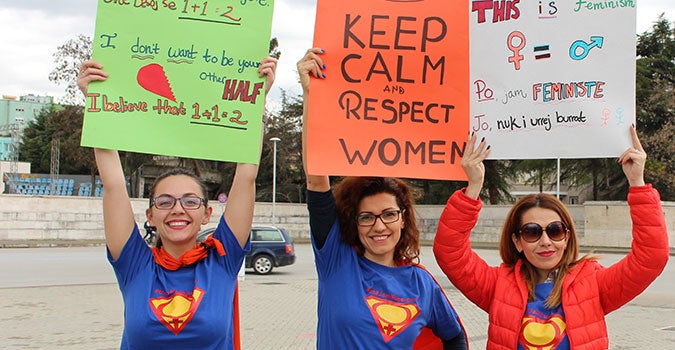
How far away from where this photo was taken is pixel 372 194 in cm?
320

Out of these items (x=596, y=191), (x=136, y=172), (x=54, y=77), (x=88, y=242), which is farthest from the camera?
(x=136, y=172)

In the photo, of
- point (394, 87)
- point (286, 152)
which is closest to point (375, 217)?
point (394, 87)

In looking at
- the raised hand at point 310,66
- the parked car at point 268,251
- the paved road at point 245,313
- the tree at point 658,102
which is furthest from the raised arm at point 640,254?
the tree at point 658,102

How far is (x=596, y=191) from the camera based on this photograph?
4138cm

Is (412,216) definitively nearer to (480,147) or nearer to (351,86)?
(480,147)

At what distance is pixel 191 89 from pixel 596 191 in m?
41.8

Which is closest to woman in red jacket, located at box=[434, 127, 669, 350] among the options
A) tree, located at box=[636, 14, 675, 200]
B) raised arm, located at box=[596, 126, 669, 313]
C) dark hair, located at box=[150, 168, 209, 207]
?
raised arm, located at box=[596, 126, 669, 313]

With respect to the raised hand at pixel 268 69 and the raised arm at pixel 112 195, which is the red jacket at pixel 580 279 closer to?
the raised hand at pixel 268 69

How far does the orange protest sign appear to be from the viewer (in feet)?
10.8

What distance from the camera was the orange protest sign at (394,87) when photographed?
10.8 feet

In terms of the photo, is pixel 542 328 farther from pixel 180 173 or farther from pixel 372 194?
pixel 180 173

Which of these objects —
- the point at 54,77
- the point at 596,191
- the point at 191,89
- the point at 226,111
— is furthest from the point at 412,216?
the point at 596,191

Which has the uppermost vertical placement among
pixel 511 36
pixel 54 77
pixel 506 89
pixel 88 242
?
pixel 54 77

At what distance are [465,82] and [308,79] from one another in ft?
2.82
